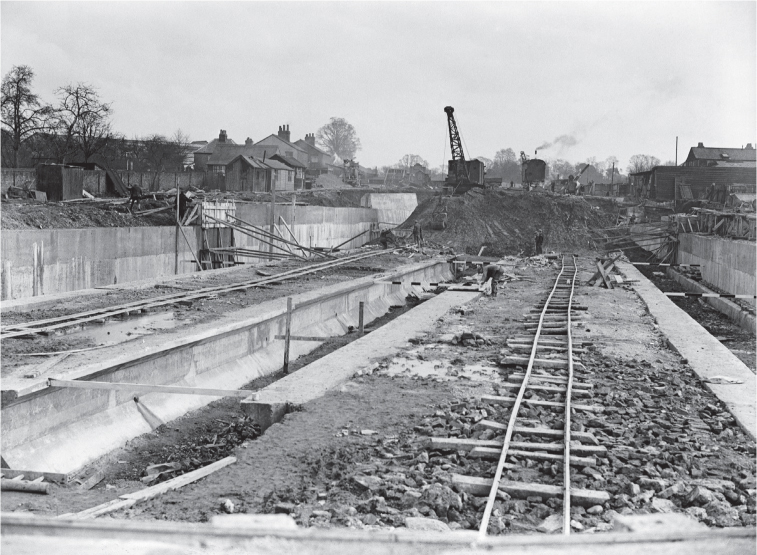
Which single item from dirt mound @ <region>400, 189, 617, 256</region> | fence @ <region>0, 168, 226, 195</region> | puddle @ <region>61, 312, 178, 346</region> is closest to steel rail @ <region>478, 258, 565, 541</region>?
puddle @ <region>61, 312, 178, 346</region>

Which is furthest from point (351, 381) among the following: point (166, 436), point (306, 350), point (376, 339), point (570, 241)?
point (570, 241)

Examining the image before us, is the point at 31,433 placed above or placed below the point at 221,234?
below

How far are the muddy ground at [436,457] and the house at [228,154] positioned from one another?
55484 mm

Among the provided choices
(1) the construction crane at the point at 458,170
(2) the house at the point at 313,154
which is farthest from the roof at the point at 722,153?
(2) the house at the point at 313,154

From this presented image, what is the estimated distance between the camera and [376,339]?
53.0ft

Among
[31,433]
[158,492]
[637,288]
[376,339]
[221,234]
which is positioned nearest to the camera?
[158,492]

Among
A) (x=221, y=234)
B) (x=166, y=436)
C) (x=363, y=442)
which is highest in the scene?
(x=221, y=234)

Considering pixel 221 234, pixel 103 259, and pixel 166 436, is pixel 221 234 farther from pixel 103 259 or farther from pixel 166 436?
pixel 166 436

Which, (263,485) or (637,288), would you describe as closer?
(263,485)

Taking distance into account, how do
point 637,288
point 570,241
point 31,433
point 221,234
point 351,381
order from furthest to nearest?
point 570,241
point 221,234
point 637,288
point 351,381
point 31,433

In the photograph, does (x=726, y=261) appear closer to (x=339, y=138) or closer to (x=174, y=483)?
(x=174, y=483)

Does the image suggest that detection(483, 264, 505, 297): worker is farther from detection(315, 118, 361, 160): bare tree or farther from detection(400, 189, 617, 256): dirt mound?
detection(315, 118, 361, 160): bare tree

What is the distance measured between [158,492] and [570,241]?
49.2 metres

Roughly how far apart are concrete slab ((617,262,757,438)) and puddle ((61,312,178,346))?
9.86m
